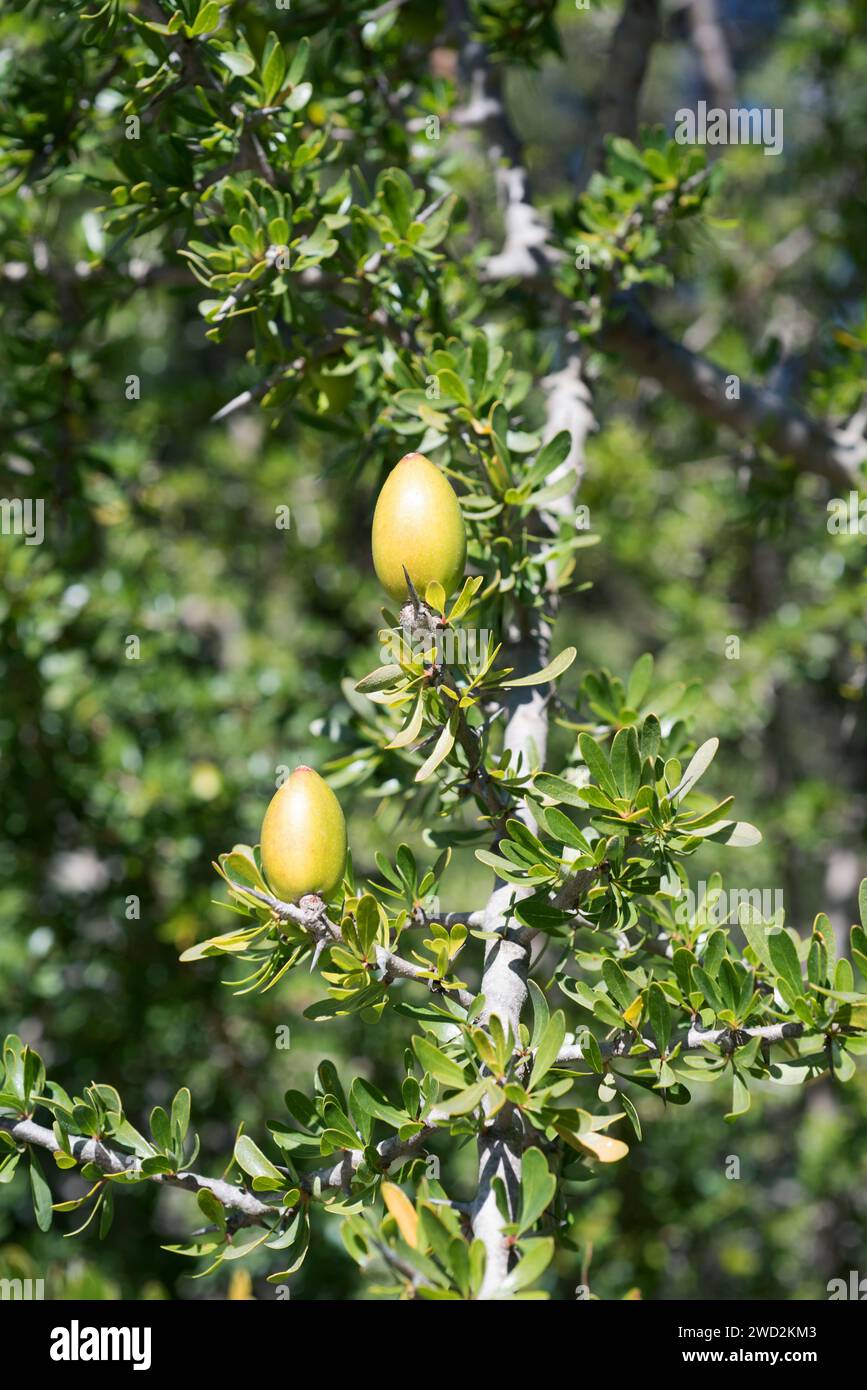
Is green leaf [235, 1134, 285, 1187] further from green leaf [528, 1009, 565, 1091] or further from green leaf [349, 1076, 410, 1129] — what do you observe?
green leaf [528, 1009, 565, 1091]

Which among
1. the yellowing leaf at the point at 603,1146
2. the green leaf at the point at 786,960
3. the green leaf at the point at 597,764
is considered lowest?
the yellowing leaf at the point at 603,1146

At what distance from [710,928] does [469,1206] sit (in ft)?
1.04

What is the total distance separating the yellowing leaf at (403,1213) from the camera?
29.2 inches

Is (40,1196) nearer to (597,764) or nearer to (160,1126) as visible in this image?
(160,1126)

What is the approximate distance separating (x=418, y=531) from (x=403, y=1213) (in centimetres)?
46

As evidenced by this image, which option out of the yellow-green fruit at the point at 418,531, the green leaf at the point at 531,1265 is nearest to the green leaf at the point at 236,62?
the yellow-green fruit at the point at 418,531

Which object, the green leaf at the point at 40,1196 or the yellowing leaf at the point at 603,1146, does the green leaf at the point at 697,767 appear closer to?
the yellowing leaf at the point at 603,1146

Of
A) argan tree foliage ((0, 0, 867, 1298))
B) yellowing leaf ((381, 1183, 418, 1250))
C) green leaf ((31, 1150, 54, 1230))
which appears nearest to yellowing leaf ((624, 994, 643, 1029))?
argan tree foliage ((0, 0, 867, 1298))

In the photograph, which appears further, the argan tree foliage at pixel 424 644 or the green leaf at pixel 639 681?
the green leaf at pixel 639 681

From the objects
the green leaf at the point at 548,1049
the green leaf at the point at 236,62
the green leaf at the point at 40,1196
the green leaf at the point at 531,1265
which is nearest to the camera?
the green leaf at the point at 531,1265

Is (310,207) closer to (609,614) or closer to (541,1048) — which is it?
(541,1048)

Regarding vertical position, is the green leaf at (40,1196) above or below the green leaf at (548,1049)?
below

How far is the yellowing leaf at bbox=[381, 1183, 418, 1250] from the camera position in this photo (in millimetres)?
742

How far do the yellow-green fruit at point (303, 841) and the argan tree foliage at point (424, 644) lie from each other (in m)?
0.02
